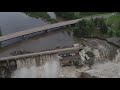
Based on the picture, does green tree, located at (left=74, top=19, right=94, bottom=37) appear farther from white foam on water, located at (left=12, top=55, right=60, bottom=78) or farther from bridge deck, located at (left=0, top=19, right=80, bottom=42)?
white foam on water, located at (left=12, top=55, right=60, bottom=78)

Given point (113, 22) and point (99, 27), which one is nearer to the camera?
point (99, 27)

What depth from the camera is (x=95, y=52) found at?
5938 mm

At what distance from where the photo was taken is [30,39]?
647 centimetres

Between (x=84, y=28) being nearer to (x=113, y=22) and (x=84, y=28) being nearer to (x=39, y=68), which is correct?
(x=113, y=22)

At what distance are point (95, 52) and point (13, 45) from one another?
6.23 ft

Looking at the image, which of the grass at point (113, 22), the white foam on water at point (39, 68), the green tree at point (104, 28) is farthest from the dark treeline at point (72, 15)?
→ the white foam on water at point (39, 68)

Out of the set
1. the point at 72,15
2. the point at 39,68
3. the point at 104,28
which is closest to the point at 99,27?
the point at 104,28

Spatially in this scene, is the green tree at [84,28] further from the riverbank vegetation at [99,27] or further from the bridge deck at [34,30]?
the bridge deck at [34,30]

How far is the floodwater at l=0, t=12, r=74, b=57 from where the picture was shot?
600 cm
